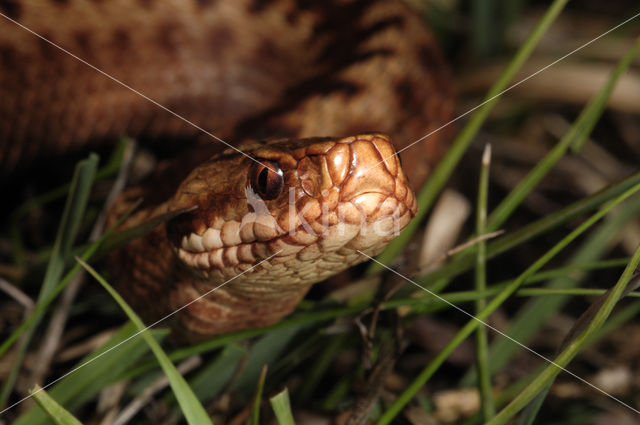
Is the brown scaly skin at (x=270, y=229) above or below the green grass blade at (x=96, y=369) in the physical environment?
above

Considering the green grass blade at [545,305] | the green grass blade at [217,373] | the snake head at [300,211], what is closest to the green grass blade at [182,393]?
the snake head at [300,211]

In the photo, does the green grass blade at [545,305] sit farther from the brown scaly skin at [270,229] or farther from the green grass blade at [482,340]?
the brown scaly skin at [270,229]

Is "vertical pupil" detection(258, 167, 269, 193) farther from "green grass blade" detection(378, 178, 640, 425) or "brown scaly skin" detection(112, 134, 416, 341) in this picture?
"green grass blade" detection(378, 178, 640, 425)

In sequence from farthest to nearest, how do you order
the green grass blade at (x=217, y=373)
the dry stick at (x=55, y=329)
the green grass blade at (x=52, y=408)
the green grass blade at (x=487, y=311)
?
the dry stick at (x=55, y=329) < the green grass blade at (x=217, y=373) < the green grass blade at (x=487, y=311) < the green grass blade at (x=52, y=408)

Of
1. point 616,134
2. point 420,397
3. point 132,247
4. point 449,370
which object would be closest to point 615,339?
point 449,370

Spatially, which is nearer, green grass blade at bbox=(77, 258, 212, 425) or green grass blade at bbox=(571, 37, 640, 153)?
green grass blade at bbox=(77, 258, 212, 425)

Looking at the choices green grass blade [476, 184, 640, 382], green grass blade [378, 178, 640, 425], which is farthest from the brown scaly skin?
green grass blade [476, 184, 640, 382]

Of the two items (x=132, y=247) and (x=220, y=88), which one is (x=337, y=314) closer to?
(x=132, y=247)

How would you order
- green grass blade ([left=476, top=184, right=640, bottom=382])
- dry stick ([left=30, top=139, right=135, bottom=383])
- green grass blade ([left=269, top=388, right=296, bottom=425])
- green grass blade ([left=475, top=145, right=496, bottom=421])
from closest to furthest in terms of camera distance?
green grass blade ([left=269, top=388, right=296, bottom=425]), green grass blade ([left=475, top=145, right=496, bottom=421]), dry stick ([left=30, top=139, right=135, bottom=383]), green grass blade ([left=476, top=184, right=640, bottom=382])
